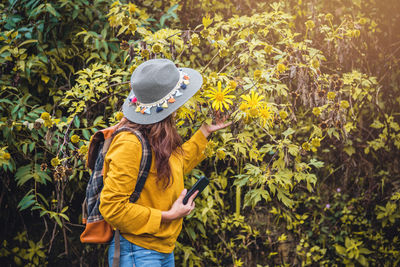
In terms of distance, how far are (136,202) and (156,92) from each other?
0.50m

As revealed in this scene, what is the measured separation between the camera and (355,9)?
3.59 m

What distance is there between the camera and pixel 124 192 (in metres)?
1.62

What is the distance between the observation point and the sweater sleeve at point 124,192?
160 centimetres

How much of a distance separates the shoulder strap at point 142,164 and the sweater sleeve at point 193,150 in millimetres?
414

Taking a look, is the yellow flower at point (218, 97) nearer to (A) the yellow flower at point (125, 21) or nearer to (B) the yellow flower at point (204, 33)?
(B) the yellow flower at point (204, 33)

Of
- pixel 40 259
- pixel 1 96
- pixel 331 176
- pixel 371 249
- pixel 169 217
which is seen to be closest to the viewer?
pixel 169 217

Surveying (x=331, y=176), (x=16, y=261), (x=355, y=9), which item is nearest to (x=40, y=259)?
(x=16, y=261)

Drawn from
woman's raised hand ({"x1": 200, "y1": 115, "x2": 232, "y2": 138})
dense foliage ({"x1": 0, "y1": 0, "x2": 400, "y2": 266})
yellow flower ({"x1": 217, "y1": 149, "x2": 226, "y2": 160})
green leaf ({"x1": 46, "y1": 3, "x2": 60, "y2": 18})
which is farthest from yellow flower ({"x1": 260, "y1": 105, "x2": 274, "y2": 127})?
green leaf ({"x1": 46, "y1": 3, "x2": 60, "y2": 18})

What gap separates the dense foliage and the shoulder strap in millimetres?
422

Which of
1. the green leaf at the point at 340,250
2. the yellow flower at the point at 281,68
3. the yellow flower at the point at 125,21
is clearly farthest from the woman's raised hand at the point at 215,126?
the green leaf at the point at 340,250

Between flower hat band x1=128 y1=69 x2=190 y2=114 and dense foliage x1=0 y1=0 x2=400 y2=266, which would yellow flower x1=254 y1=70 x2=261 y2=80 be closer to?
dense foliage x1=0 y1=0 x2=400 y2=266

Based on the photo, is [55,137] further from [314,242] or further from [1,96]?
[314,242]

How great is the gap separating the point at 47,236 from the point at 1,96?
1246 mm

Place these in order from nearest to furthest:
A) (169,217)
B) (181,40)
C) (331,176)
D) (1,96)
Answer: (169,217), (181,40), (1,96), (331,176)
